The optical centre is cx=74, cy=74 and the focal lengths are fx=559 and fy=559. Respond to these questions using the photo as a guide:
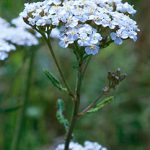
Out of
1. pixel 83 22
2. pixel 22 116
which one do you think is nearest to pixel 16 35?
pixel 22 116

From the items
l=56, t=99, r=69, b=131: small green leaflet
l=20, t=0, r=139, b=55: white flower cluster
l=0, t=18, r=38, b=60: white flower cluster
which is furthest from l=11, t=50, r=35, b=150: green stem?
l=20, t=0, r=139, b=55: white flower cluster

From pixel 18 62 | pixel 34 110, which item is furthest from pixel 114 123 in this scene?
pixel 18 62

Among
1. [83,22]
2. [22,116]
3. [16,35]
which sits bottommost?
[83,22]

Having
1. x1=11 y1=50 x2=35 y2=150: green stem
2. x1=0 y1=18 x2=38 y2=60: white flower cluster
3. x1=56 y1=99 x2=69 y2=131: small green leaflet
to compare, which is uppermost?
x1=0 y1=18 x2=38 y2=60: white flower cluster

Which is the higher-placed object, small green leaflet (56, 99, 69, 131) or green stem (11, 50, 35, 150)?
green stem (11, 50, 35, 150)

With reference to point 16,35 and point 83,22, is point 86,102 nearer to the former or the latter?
point 16,35

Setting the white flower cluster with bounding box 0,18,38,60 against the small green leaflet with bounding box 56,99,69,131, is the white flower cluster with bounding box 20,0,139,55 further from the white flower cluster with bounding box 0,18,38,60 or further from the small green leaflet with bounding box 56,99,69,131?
the white flower cluster with bounding box 0,18,38,60

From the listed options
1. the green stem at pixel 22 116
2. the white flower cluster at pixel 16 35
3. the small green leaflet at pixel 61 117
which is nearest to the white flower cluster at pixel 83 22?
the small green leaflet at pixel 61 117
